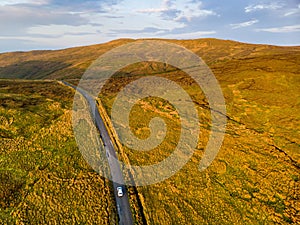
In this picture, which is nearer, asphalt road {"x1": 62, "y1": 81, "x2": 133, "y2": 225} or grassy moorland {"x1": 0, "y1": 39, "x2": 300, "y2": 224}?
asphalt road {"x1": 62, "y1": 81, "x2": 133, "y2": 225}

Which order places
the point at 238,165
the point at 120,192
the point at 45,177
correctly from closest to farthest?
the point at 120,192
the point at 45,177
the point at 238,165

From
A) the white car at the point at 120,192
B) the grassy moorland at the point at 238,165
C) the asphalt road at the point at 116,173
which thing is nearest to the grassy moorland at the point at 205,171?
the grassy moorland at the point at 238,165

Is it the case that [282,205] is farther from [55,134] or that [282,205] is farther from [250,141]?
[55,134]

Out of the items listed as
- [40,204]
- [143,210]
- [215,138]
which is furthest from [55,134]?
[215,138]

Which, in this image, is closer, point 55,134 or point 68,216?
point 68,216

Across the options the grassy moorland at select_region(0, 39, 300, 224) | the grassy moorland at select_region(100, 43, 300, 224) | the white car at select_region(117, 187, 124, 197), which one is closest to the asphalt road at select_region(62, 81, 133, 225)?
the white car at select_region(117, 187, 124, 197)

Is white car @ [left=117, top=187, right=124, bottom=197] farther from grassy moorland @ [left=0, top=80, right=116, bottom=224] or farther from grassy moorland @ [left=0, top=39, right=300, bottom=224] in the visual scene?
grassy moorland @ [left=0, top=39, right=300, bottom=224]

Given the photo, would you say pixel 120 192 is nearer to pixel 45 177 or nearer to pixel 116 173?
pixel 116 173

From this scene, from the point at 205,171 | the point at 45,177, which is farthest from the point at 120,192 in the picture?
the point at 205,171

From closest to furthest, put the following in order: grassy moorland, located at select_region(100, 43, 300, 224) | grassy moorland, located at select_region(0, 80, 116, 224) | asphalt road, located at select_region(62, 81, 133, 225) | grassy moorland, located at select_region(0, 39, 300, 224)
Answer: asphalt road, located at select_region(62, 81, 133, 225), grassy moorland, located at select_region(0, 80, 116, 224), grassy moorland, located at select_region(0, 39, 300, 224), grassy moorland, located at select_region(100, 43, 300, 224)
